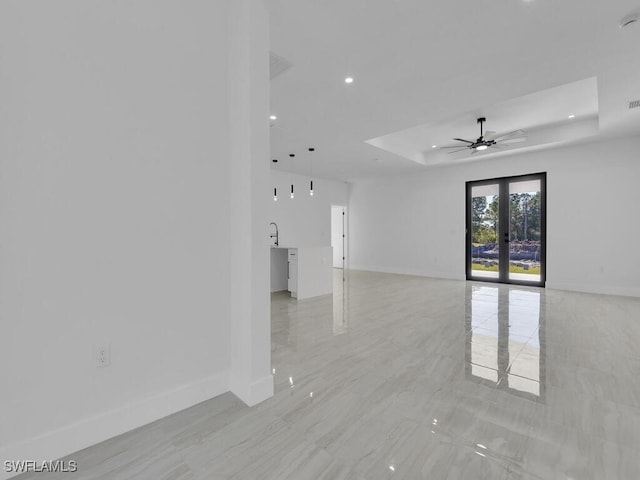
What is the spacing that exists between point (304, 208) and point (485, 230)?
16.4 feet

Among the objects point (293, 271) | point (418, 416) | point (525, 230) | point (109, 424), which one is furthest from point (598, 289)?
point (109, 424)

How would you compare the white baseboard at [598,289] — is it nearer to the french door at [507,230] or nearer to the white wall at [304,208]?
the french door at [507,230]

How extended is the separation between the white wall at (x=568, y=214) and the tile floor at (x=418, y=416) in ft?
9.64

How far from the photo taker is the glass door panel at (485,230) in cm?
731

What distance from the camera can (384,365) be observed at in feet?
8.68

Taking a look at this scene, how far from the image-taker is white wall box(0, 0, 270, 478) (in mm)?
1459

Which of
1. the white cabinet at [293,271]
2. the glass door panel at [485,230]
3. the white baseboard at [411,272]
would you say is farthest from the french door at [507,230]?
the white cabinet at [293,271]

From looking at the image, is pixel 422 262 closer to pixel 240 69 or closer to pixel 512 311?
pixel 512 311

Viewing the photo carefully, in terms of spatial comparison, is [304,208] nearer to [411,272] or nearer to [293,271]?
[293,271]

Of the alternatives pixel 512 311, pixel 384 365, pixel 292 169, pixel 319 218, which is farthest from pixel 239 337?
pixel 319 218

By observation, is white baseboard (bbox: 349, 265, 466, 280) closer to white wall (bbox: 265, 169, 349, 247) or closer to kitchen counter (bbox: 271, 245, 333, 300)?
white wall (bbox: 265, 169, 349, 247)

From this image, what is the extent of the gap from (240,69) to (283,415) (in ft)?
7.97

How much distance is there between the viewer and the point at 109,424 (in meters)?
1.69

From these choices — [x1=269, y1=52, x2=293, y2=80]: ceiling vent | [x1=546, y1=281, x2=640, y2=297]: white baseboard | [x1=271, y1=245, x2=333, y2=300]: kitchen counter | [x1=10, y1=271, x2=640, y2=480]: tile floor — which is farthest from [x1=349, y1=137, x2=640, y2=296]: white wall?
[x1=269, y1=52, x2=293, y2=80]: ceiling vent
